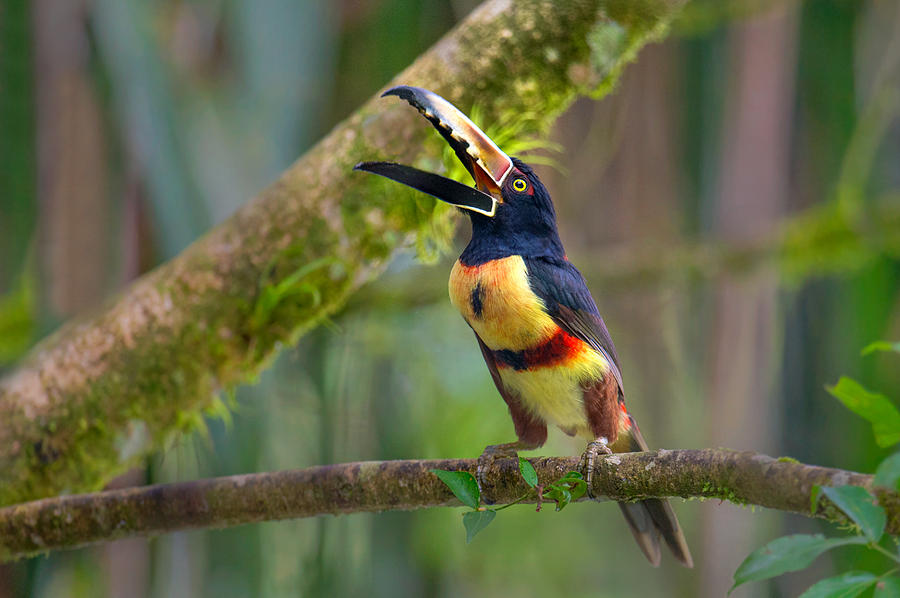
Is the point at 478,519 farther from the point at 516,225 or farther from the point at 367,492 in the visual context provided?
the point at 516,225

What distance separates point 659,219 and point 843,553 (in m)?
1.92

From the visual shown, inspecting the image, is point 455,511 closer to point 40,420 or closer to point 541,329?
point 40,420

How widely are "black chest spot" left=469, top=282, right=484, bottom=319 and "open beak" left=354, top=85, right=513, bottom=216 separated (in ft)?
0.45

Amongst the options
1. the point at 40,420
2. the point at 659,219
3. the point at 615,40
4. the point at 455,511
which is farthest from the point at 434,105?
the point at 659,219

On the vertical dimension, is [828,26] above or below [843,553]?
above

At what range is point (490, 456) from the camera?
5.41 ft

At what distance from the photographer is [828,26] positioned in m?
4.48

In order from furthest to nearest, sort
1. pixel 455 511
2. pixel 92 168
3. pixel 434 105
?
pixel 455 511
pixel 92 168
pixel 434 105

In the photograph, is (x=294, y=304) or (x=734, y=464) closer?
(x=734, y=464)

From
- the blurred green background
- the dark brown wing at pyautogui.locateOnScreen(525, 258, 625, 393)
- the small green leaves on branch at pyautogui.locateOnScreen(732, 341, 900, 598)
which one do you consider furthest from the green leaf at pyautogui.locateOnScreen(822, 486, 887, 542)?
the blurred green background

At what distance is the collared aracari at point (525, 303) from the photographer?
1.53 metres

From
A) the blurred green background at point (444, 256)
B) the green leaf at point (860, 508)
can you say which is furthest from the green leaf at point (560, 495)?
the blurred green background at point (444, 256)

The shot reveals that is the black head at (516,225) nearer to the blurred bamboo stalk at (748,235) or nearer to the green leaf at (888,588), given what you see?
the green leaf at (888,588)

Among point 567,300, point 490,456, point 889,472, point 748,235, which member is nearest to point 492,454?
point 490,456
